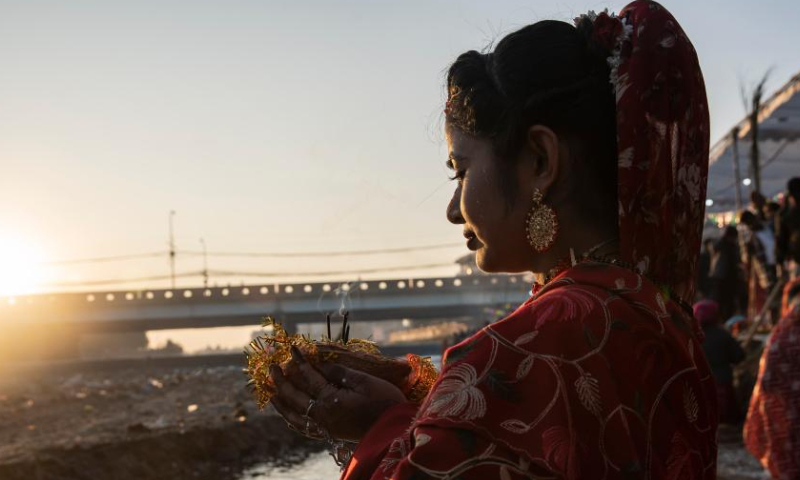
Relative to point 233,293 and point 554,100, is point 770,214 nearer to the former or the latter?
point 554,100

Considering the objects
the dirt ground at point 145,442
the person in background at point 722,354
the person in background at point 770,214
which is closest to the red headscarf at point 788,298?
the dirt ground at point 145,442

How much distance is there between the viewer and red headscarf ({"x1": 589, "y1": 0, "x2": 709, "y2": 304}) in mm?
1663

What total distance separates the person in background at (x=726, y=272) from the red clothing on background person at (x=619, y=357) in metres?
12.9

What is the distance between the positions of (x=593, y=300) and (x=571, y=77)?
44 cm

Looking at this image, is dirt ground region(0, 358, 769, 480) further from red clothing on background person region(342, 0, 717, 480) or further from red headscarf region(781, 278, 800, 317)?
red clothing on background person region(342, 0, 717, 480)

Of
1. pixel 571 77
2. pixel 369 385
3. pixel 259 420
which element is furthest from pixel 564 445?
pixel 259 420

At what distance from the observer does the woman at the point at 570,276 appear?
1.43m

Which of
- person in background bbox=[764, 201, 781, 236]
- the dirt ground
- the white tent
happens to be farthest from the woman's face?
the white tent

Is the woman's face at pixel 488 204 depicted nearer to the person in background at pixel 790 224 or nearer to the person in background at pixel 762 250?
the person in background at pixel 790 224

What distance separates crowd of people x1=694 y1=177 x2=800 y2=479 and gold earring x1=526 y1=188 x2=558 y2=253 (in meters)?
0.32

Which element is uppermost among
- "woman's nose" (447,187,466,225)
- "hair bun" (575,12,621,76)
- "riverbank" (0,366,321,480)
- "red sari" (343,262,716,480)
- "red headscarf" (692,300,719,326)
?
"hair bun" (575,12,621,76)

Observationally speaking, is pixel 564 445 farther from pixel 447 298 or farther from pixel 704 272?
pixel 447 298

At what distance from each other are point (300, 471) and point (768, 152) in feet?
36.5

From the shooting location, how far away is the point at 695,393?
63.4 inches
